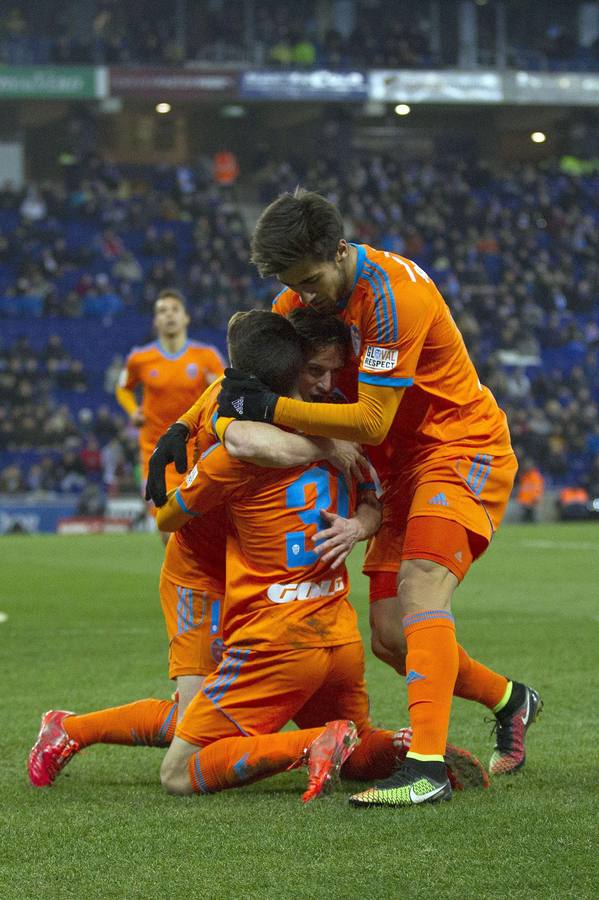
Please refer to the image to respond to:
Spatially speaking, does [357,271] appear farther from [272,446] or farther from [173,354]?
[173,354]

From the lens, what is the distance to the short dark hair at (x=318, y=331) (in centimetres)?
422

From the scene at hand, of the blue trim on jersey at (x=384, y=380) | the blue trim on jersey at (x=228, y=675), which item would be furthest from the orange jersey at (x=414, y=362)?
the blue trim on jersey at (x=228, y=675)

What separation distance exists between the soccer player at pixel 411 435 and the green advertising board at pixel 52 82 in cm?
3041

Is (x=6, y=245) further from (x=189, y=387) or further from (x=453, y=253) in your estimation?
(x=189, y=387)

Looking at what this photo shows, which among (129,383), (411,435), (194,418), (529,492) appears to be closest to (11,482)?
(529,492)

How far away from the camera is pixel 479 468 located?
4309mm

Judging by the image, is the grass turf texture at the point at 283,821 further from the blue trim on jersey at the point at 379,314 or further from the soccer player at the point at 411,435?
the blue trim on jersey at the point at 379,314

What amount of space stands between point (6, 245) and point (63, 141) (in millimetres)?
7861

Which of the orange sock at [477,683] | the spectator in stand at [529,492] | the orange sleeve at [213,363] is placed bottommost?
the spectator in stand at [529,492]

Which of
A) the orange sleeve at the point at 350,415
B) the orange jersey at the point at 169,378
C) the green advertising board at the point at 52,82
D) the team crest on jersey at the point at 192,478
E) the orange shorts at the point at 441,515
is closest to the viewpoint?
the orange sleeve at the point at 350,415

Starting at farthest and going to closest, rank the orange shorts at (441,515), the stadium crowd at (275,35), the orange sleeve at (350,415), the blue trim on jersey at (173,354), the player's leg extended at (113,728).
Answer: the stadium crowd at (275,35)
the blue trim on jersey at (173,354)
the player's leg extended at (113,728)
the orange shorts at (441,515)
the orange sleeve at (350,415)

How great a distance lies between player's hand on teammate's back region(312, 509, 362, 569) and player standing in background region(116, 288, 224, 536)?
7172 millimetres

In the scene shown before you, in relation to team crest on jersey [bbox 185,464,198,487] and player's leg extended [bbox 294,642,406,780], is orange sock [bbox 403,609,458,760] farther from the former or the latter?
team crest on jersey [bbox 185,464,198,487]

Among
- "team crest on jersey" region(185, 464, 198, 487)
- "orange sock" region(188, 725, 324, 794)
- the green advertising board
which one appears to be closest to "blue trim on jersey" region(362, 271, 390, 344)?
"team crest on jersey" region(185, 464, 198, 487)
